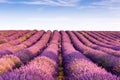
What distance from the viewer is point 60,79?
481 inches

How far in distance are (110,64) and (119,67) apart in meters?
1.26

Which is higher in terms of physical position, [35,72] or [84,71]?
[35,72]

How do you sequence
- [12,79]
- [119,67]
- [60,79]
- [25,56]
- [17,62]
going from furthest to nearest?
[25,56], [17,62], [60,79], [119,67], [12,79]

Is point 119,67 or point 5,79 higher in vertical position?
point 5,79

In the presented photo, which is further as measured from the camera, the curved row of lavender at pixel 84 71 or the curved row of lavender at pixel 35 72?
the curved row of lavender at pixel 84 71

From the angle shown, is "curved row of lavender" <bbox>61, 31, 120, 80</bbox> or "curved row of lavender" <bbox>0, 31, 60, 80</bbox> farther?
"curved row of lavender" <bbox>61, 31, 120, 80</bbox>

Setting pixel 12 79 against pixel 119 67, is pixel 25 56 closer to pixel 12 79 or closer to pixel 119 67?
pixel 119 67

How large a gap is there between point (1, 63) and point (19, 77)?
18.8 feet

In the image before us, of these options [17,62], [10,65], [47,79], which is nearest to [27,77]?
[47,79]

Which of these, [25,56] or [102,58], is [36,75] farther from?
[25,56]

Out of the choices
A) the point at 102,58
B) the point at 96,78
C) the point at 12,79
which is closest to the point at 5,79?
the point at 12,79

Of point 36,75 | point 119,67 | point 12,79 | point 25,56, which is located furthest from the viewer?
point 25,56

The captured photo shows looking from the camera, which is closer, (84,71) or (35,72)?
(35,72)

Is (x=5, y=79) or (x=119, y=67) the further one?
(x=119, y=67)
